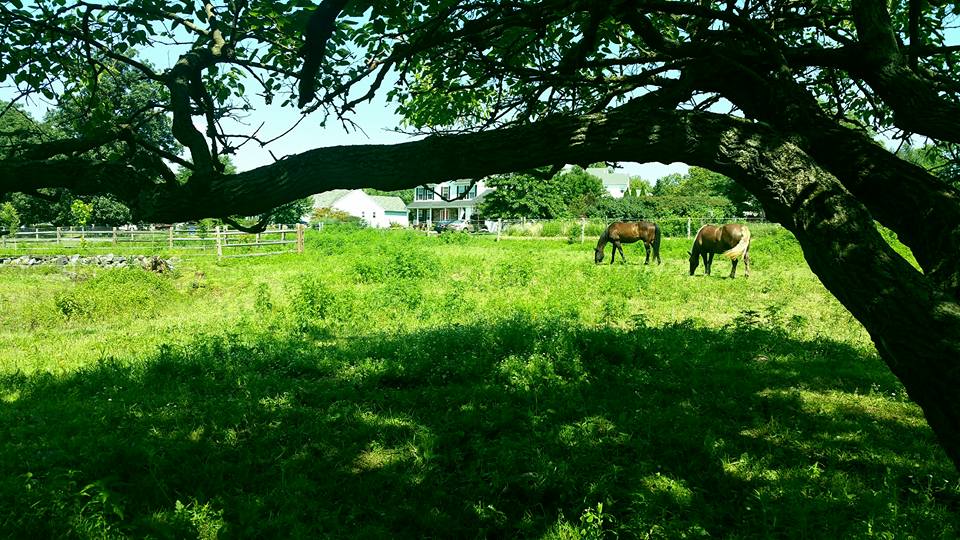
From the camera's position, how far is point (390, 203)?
9388cm

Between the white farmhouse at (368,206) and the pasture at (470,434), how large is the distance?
76608 mm

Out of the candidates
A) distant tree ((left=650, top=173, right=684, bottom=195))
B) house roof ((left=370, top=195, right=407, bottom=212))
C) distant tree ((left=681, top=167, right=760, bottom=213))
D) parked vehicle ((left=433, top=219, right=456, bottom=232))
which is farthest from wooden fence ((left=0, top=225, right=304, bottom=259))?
distant tree ((left=650, top=173, right=684, bottom=195))

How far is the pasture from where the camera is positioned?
379cm

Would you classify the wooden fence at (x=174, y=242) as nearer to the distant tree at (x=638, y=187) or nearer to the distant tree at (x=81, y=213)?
the distant tree at (x=81, y=213)

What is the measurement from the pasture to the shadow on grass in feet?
0.06

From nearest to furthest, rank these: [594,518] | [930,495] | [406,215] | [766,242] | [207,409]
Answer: [594,518] → [930,495] → [207,409] → [766,242] → [406,215]

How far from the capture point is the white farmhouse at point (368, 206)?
3401 inches

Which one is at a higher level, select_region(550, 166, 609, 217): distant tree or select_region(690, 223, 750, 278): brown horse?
select_region(550, 166, 609, 217): distant tree

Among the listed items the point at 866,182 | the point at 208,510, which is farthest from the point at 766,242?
the point at 208,510

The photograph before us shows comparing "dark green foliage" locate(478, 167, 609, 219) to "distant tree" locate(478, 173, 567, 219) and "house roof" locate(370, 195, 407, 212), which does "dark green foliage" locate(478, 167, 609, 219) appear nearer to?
"distant tree" locate(478, 173, 567, 219)

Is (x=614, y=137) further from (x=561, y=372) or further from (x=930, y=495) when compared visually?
(x=561, y=372)

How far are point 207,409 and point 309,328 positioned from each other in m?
4.17

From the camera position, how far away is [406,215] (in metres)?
95.6

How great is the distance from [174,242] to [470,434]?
93.9ft
